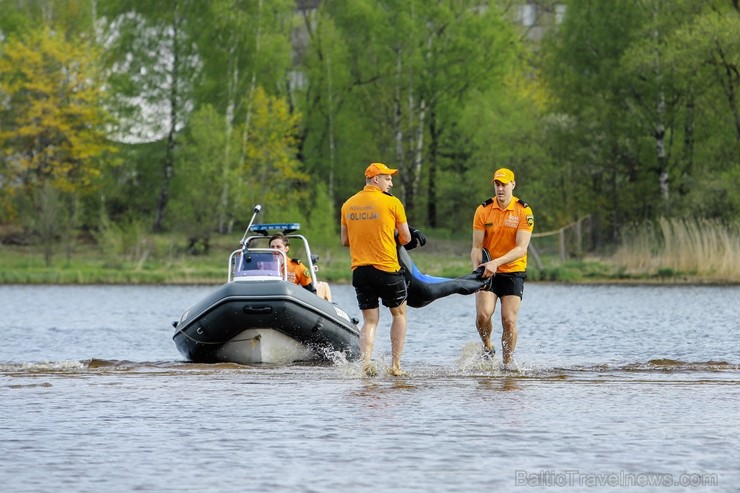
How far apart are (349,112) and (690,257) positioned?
25859 mm

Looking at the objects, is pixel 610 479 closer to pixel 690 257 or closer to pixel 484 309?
pixel 484 309

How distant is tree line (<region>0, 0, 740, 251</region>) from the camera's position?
51188mm

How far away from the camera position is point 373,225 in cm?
1416

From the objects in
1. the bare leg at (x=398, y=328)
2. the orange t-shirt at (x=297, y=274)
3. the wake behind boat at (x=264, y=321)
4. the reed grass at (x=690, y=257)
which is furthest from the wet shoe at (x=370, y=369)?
the reed grass at (x=690, y=257)

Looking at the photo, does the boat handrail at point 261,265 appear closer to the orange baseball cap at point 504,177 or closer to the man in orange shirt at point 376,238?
the man in orange shirt at point 376,238

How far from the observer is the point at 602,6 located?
52875 mm

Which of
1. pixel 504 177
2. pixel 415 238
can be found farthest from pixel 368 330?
pixel 504 177

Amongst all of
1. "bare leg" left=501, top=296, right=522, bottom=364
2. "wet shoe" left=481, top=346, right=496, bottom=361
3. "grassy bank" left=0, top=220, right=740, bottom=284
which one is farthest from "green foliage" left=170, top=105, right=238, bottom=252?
"bare leg" left=501, top=296, right=522, bottom=364

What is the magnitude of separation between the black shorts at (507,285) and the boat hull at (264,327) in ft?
7.95

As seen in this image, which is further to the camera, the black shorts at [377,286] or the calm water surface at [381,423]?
the black shorts at [377,286]

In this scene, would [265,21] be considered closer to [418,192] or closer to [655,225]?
[418,192]

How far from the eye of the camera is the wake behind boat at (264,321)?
16.5 m

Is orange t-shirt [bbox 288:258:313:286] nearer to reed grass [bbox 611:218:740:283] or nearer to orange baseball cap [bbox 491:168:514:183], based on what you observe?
orange baseball cap [bbox 491:168:514:183]

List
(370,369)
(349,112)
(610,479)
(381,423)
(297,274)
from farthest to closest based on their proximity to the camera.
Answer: (349,112)
(297,274)
(370,369)
(381,423)
(610,479)
